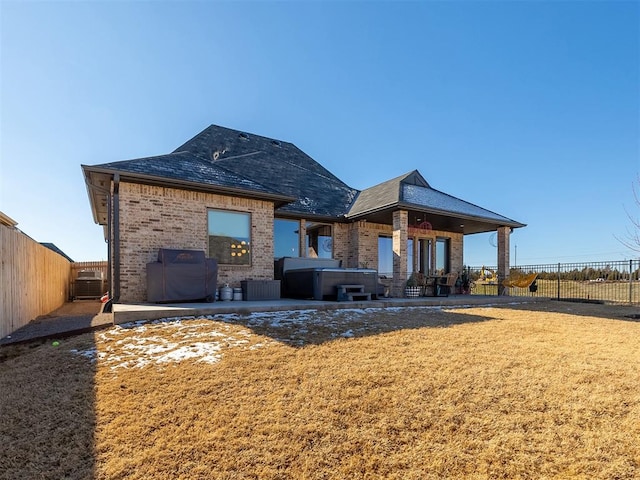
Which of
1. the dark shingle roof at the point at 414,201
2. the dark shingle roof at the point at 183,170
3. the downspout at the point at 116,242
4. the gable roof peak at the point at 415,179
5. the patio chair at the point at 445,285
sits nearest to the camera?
the downspout at the point at 116,242

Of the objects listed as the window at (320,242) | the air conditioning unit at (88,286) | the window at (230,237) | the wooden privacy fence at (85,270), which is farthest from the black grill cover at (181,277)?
the wooden privacy fence at (85,270)

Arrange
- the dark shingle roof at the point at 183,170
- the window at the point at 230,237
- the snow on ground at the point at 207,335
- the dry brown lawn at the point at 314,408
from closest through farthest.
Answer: the dry brown lawn at the point at 314,408, the snow on ground at the point at 207,335, the dark shingle roof at the point at 183,170, the window at the point at 230,237

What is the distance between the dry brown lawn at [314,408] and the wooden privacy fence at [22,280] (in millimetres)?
1910

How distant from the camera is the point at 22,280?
7.14m

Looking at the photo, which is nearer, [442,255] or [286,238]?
[286,238]

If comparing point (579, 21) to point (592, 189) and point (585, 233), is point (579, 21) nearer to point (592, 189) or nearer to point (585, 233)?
point (592, 189)

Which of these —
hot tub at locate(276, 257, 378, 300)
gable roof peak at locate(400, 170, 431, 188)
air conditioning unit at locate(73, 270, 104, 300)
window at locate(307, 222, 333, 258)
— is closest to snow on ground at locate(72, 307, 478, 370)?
hot tub at locate(276, 257, 378, 300)

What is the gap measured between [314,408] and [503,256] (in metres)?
13.5

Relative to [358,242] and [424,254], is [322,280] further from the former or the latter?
[424,254]

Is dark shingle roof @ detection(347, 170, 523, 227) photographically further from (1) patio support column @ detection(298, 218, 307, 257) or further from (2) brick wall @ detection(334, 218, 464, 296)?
(1) patio support column @ detection(298, 218, 307, 257)

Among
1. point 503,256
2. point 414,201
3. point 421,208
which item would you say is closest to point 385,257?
point 414,201

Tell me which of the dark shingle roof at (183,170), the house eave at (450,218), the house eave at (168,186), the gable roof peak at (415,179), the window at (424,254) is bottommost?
the window at (424,254)

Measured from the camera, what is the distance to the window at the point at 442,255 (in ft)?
50.8

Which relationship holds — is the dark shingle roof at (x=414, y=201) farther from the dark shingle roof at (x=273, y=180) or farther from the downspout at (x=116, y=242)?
the downspout at (x=116, y=242)
